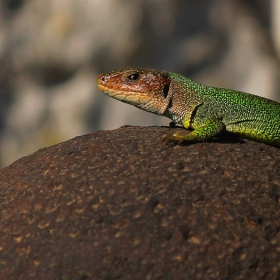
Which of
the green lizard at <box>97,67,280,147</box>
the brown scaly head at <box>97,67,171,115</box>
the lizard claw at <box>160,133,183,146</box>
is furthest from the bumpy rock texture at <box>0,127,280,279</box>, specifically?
the brown scaly head at <box>97,67,171,115</box>

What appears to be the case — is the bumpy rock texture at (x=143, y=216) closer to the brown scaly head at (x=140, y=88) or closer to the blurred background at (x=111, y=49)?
the brown scaly head at (x=140, y=88)

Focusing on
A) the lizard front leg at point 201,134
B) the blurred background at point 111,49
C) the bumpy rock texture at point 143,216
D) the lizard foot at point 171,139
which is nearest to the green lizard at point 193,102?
the lizard front leg at point 201,134

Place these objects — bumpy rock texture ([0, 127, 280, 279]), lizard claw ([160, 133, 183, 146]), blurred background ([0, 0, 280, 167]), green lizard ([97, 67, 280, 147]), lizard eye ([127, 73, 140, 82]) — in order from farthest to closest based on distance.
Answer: blurred background ([0, 0, 280, 167])
lizard eye ([127, 73, 140, 82])
green lizard ([97, 67, 280, 147])
lizard claw ([160, 133, 183, 146])
bumpy rock texture ([0, 127, 280, 279])

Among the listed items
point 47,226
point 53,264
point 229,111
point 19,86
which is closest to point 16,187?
point 47,226

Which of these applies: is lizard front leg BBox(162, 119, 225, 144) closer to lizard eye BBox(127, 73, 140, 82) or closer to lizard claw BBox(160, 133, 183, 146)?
lizard claw BBox(160, 133, 183, 146)

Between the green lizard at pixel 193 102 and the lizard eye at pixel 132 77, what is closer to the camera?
the green lizard at pixel 193 102

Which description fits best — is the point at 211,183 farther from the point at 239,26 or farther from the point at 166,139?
the point at 239,26

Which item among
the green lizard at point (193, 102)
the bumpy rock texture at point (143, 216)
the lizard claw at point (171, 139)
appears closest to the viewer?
the bumpy rock texture at point (143, 216)
